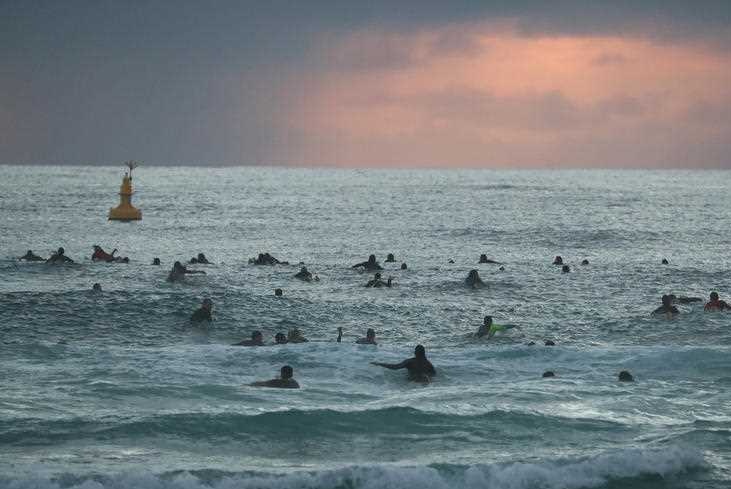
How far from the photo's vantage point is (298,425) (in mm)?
16594

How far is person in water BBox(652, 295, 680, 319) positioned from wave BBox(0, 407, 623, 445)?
12.9 m

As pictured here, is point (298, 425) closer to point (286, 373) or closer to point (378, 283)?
point (286, 373)

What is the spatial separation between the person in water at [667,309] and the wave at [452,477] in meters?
14.7

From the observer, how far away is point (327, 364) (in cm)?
2175

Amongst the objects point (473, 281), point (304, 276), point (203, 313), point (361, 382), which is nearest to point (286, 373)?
point (361, 382)

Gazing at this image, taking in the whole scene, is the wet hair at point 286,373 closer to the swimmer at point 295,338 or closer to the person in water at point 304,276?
the swimmer at point 295,338

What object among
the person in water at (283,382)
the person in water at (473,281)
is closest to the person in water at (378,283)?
the person in water at (473,281)

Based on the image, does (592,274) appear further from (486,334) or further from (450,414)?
(450,414)

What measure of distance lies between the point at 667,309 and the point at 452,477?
17007mm

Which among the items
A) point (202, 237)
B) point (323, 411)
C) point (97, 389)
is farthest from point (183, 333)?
point (202, 237)

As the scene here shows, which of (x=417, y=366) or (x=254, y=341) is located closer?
(x=417, y=366)

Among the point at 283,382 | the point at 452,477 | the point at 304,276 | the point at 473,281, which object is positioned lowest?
the point at 452,477

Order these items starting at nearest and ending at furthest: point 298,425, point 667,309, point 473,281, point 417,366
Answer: point 298,425 < point 417,366 < point 667,309 < point 473,281

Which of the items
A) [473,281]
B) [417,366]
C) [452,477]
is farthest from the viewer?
[473,281]
